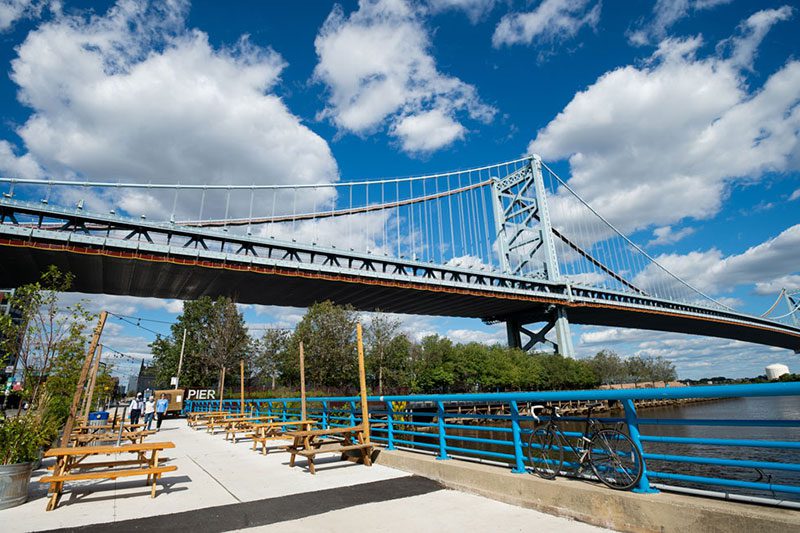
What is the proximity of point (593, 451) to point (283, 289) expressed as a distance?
4265 centimetres

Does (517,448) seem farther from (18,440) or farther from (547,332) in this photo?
(547,332)

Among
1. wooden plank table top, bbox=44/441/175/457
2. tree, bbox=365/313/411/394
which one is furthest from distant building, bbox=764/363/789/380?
wooden plank table top, bbox=44/441/175/457

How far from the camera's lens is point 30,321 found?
8852 millimetres

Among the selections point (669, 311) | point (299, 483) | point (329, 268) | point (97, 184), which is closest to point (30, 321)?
point (299, 483)

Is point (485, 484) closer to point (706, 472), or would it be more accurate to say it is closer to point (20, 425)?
point (20, 425)

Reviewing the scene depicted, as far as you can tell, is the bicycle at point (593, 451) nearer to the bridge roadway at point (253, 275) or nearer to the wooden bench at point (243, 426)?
the wooden bench at point (243, 426)

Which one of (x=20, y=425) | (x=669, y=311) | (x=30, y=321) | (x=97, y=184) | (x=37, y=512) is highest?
(x=97, y=184)

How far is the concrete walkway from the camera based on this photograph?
14.8 feet

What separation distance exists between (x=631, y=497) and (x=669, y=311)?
6518 centimetres

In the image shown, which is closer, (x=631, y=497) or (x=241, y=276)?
(x=631, y=497)

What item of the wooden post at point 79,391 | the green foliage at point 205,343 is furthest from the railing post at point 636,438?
the green foliage at point 205,343

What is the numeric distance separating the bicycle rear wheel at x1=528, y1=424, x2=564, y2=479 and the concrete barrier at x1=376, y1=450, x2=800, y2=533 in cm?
13

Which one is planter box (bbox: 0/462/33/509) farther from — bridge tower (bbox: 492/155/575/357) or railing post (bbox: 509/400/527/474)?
bridge tower (bbox: 492/155/575/357)

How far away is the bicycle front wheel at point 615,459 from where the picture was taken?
4153 mm
